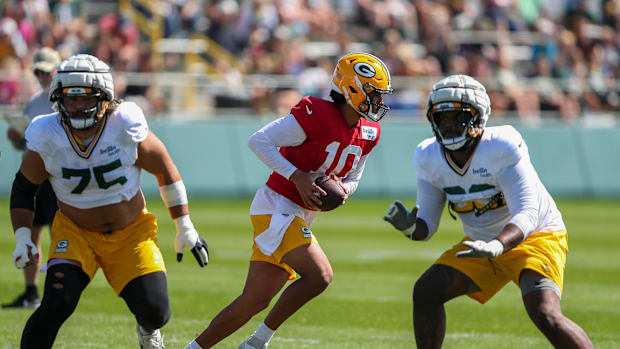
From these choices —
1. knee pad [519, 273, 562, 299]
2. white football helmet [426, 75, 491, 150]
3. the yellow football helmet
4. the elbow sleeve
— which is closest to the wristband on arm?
the elbow sleeve

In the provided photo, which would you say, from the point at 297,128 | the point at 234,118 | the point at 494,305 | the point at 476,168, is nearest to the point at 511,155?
the point at 476,168

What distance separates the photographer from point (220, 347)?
735 centimetres

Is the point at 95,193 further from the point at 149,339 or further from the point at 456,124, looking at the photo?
the point at 456,124

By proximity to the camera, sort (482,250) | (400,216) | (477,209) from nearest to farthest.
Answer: (482,250), (400,216), (477,209)

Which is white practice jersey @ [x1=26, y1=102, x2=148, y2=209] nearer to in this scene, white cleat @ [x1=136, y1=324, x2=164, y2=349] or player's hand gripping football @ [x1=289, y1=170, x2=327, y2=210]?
white cleat @ [x1=136, y1=324, x2=164, y2=349]

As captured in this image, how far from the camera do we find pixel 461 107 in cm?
587

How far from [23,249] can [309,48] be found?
16.2m

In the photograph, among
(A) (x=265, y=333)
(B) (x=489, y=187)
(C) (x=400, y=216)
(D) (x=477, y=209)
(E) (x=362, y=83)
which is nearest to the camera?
(C) (x=400, y=216)

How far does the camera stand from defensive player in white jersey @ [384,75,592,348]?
18.9ft

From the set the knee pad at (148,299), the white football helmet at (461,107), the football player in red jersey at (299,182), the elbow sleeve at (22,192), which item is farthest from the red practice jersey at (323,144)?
the elbow sleeve at (22,192)

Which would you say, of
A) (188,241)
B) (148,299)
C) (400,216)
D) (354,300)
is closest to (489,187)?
(400,216)

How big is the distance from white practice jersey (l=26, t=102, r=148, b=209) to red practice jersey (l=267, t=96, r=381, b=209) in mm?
1024

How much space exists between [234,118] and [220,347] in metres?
12.2

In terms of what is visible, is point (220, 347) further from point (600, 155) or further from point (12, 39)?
point (600, 155)
